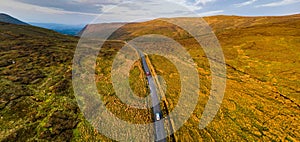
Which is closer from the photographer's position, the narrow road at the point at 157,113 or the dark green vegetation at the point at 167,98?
the dark green vegetation at the point at 167,98

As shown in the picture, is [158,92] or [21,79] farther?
[158,92]

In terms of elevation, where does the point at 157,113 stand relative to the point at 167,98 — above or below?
below

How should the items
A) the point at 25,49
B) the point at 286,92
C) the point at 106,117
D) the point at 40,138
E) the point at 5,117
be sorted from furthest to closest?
the point at 25,49
the point at 286,92
the point at 106,117
the point at 5,117
the point at 40,138

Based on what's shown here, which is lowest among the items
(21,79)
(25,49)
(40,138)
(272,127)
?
(272,127)

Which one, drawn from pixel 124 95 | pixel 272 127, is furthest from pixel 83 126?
pixel 272 127

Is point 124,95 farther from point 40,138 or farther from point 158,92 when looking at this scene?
point 40,138

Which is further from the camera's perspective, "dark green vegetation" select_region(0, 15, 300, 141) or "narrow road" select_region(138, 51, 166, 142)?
"narrow road" select_region(138, 51, 166, 142)

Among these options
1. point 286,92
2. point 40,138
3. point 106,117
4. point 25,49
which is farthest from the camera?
point 25,49

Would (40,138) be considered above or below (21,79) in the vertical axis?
below

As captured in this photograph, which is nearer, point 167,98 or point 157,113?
point 157,113
